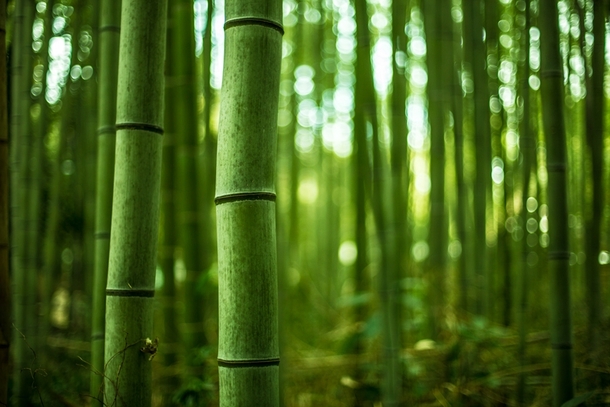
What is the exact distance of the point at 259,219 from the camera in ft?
4.09

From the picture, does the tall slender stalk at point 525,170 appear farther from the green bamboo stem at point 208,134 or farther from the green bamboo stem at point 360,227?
the green bamboo stem at point 208,134

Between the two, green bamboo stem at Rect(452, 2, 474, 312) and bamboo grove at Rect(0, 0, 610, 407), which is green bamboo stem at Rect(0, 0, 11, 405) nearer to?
bamboo grove at Rect(0, 0, 610, 407)

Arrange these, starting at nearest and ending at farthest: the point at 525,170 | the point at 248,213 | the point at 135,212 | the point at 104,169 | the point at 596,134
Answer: the point at 248,213 → the point at 135,212 → the point at 104,169 → the point at 596,134 → the point at 525,170

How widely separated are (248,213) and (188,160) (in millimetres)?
1273

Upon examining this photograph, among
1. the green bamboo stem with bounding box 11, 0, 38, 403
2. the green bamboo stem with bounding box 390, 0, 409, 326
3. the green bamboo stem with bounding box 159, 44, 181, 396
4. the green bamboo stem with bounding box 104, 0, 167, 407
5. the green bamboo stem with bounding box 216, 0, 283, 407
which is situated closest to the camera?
the green bamboo stem with bounding box 216, 0, 283, 407

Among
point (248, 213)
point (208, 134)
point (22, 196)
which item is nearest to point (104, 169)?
point (248, 213)

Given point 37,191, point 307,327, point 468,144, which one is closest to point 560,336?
point 37,191

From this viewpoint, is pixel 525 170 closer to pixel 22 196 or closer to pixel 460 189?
pixel 460 189

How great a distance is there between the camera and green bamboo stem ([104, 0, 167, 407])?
4.57 ft

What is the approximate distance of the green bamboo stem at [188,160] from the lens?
231cm

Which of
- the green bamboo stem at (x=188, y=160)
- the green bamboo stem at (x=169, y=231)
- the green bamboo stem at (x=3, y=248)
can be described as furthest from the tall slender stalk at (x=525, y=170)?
the green bamboo stem at (x=3, y=248)

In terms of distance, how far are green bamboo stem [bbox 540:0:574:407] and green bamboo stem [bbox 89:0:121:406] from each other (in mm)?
1325

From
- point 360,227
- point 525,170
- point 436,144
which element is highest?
point 436,144

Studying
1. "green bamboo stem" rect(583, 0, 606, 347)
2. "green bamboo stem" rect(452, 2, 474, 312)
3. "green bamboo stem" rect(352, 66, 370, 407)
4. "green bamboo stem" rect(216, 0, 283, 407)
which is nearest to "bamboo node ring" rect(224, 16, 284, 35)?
"green bamboo stem" rect(216, 0, 283, 407)
